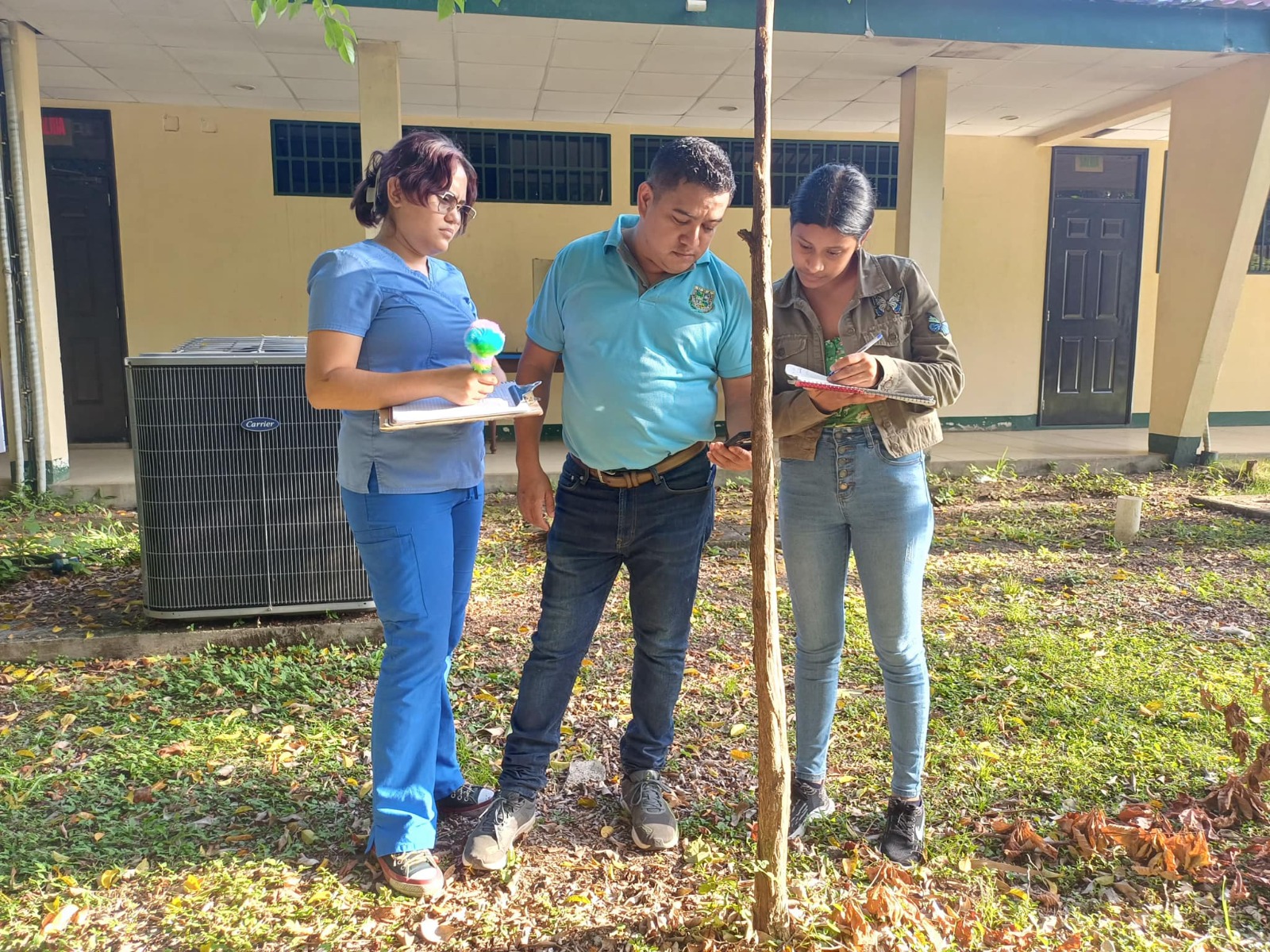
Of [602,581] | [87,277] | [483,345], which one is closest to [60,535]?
[87,277]

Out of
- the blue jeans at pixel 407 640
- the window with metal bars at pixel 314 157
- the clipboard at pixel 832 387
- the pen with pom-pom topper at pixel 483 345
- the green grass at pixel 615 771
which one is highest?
the window with metal bars at pixel 314 157

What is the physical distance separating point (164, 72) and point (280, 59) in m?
1.10

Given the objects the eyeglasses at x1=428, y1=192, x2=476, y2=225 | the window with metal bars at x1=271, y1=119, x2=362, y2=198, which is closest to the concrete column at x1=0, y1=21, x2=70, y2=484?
the window with metal bars at x1=271, y1=119, x2=362, y2=198

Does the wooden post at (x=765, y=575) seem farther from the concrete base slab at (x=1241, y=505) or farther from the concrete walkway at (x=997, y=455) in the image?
the concrete base slab at (x=1241, y=505)

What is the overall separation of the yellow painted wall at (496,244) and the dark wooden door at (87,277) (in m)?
0.16

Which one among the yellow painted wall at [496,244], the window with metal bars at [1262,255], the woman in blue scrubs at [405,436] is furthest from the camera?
the window with metal bars at [1262,255]

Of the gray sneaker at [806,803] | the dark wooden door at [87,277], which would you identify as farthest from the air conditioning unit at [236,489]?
the dark wooden door at [87,277]

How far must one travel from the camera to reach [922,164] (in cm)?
784

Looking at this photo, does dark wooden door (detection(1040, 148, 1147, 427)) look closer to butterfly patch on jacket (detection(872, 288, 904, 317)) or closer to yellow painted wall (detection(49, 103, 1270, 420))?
yellow painted wall (detection(49, 103, 1270, 420))

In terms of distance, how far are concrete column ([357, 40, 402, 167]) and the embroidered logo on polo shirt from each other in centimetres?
509

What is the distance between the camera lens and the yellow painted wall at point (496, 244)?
334 inches

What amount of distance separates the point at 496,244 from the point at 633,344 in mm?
7059

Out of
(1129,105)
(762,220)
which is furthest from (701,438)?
Answer: (1129,105)

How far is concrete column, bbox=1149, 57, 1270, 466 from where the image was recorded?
7820mm
